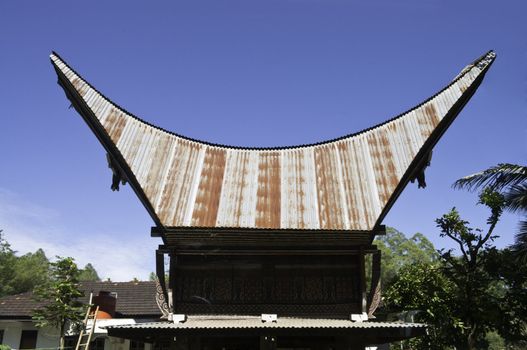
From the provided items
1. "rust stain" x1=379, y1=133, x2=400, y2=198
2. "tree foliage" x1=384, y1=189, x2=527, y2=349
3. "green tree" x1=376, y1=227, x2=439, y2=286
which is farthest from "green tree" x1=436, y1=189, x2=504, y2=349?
"green tree" x1=376, y1=227, x2=439, y2=286

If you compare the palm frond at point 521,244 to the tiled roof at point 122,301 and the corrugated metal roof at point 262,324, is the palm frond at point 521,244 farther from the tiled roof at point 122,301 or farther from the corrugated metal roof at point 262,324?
the tiled roof at point 122,301

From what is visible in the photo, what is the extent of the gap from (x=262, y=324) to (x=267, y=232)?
2428 millimetres

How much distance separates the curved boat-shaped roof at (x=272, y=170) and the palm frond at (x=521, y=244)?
5.63 m

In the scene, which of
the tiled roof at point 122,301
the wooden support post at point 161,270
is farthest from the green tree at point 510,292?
the tiled roof at point 122,301

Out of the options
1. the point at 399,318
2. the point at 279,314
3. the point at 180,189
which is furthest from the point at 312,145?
the point at 399,318

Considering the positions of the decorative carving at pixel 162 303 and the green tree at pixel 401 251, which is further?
the green tree at pixel 401 251

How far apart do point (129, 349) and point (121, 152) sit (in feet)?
47.9

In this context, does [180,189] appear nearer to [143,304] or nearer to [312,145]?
[312,145]

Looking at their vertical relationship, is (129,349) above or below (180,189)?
below

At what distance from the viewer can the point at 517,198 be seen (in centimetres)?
1700

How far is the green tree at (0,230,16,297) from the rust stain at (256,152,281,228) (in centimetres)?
4222

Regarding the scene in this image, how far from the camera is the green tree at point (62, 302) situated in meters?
21.3

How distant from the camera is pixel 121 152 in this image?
44.3 feet

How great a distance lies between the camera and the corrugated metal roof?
1108 centimetres
